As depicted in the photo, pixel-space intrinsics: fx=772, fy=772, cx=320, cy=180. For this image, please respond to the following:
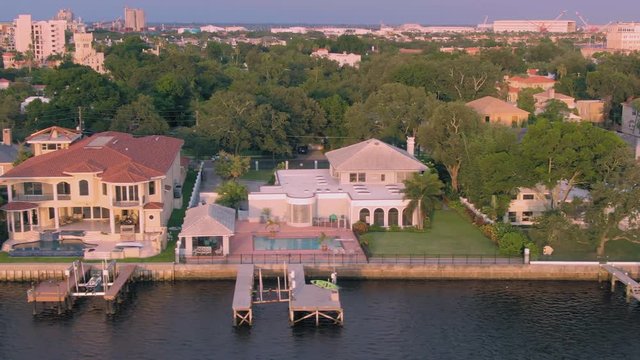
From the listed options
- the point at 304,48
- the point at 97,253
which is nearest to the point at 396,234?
the point at 97,253

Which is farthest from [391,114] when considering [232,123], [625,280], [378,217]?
[625,280]

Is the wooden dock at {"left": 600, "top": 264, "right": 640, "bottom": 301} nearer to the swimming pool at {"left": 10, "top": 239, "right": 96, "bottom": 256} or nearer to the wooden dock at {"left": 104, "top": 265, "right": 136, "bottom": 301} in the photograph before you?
the wooden dock at {"left": 104, "top": 265, "right": 136, "bottom": 301}

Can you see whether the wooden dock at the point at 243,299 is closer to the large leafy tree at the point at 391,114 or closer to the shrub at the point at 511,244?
the shrub at the point at 511,244

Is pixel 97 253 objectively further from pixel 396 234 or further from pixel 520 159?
pixel 520 159

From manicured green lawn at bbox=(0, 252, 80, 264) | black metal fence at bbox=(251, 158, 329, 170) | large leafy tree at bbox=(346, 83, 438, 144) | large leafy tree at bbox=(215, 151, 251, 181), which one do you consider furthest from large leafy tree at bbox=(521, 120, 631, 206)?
manicured green lawn at bbox=(0, 252, 80, 264)

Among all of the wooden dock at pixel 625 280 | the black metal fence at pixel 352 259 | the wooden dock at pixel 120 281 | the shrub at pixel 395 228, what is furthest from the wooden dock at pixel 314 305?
the wooden dock at pixel 625 280

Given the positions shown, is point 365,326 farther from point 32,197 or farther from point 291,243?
point 32,197
